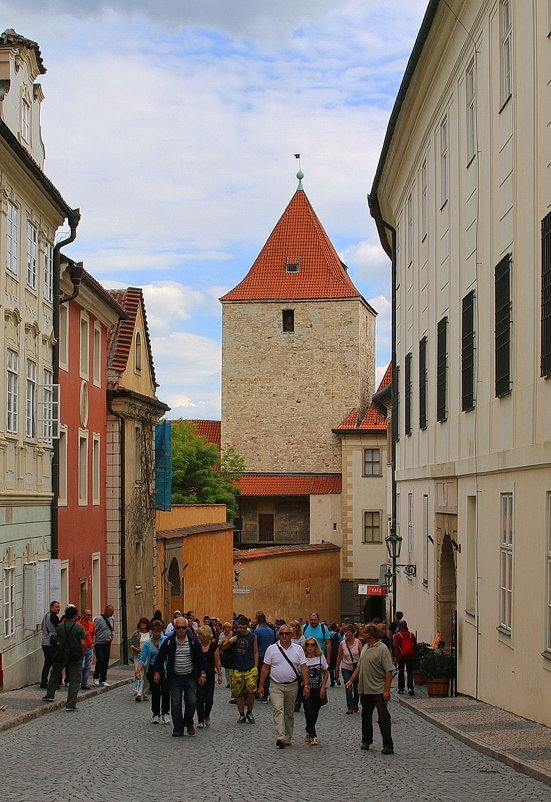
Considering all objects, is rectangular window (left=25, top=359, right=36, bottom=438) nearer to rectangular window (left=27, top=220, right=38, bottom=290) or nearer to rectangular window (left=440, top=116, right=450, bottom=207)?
rectangular window (left=27, top=220, right=38, bottom=290)

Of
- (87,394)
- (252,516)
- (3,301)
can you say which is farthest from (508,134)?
(252,516)

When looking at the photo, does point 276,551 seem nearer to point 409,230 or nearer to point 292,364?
point 292,364

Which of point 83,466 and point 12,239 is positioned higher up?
point 12,239

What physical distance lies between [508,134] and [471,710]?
7.79m

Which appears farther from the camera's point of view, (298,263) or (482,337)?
(298,263)

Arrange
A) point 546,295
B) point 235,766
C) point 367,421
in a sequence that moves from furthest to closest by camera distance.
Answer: point 367,421 → point 546,295 → point 235,766

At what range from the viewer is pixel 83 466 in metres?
33.3

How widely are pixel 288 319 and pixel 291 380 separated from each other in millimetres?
4333

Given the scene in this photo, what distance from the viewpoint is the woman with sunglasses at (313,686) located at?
15.8 meters

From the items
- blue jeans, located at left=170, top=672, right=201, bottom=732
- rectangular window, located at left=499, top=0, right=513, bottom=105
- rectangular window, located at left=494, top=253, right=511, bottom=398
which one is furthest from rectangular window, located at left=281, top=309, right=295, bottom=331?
blue jeans, located at left=170, top=672, right=201, bottom=732

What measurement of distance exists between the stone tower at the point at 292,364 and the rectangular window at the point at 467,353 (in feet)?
192

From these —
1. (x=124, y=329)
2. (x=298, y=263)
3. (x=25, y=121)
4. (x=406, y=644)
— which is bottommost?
(x=406, y=644)

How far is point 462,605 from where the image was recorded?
70.4 ft

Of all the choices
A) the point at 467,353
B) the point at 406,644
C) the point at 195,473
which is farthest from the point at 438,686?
the point at 195,473
